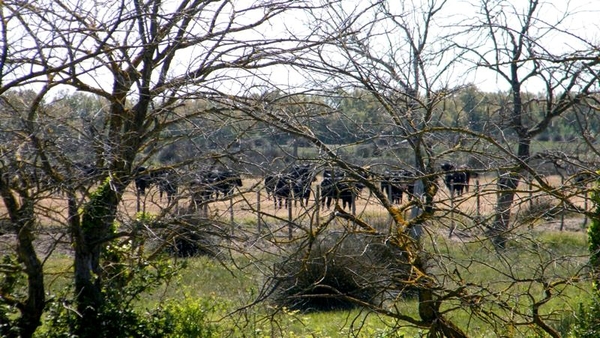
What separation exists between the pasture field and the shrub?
0.19m

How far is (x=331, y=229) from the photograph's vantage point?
8.25 m

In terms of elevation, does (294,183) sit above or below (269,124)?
below

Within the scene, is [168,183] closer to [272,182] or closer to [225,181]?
[225,181]

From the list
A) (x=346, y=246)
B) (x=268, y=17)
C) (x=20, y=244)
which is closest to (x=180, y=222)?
(x=20, y=244)

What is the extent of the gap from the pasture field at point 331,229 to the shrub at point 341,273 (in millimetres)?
194

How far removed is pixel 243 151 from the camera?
5.78 metres

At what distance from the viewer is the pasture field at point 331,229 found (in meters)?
4.62

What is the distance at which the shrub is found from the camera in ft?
15.2

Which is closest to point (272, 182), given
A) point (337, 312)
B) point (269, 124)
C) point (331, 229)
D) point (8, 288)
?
point (269, 124)

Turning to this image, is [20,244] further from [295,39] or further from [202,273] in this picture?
[202,273]

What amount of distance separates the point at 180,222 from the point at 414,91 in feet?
6.56

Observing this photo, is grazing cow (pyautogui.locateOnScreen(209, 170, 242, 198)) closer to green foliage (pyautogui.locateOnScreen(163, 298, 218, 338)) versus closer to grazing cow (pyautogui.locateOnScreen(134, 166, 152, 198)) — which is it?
grazing cow (pyautogui.locateOnScreen(134, 166, 152, 198))

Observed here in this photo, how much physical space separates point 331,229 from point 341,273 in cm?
287

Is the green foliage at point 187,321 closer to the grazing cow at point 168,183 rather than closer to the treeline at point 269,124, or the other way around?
the grazing cow at point 168,183
